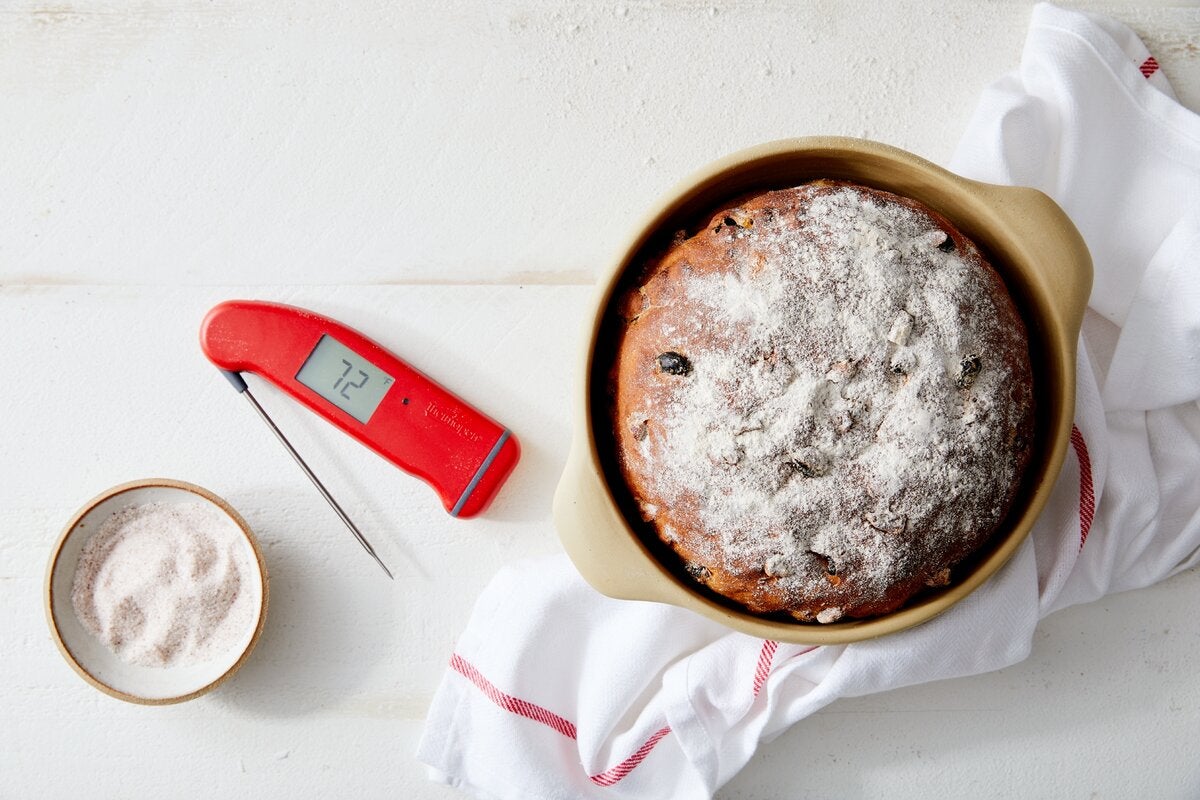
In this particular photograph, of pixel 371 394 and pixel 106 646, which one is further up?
pixel 371 394

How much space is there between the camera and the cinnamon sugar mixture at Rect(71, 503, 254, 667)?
3.59 ft

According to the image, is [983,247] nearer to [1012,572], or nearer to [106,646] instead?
[1012,572]

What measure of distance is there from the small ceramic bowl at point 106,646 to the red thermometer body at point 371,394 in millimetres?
162

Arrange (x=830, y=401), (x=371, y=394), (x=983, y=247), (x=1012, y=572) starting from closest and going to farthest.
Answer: (x=830, y=401) → (x=983, y=247) → (x=1012, y=572) → (x=371, y=394)

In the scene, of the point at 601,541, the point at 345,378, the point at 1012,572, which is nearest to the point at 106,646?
the point at 345,378

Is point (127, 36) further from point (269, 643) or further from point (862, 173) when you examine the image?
point (862, 173)

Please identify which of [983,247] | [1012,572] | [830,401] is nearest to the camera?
[830,401]

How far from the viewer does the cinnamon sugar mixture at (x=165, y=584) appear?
1.09 meters

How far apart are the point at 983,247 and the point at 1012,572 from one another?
0.34 meters

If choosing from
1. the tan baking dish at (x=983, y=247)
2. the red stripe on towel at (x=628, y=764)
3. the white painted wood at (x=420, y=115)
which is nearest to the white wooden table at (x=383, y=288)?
the white painted wood at (x=420, y=115)

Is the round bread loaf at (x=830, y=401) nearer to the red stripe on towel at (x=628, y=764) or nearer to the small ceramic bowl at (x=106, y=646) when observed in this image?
the red stripe on towel at (x=628, y=764)

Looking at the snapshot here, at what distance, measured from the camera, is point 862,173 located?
872mm

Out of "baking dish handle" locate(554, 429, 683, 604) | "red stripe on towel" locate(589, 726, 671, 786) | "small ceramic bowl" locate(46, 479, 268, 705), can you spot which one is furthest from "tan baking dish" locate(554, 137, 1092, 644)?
"small ceramic bowl" locate(46, 479, 268, 705)

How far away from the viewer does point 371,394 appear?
1086 mm
